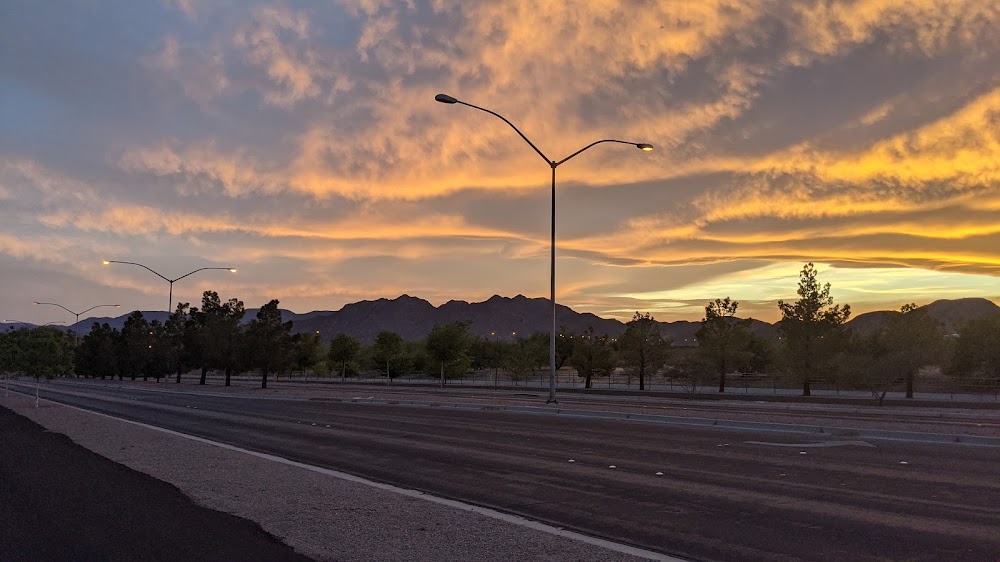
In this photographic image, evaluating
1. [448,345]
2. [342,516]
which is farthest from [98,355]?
[342,516]

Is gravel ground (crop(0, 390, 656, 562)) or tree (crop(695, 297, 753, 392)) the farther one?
tree (crop(695, 297, 753, 392))

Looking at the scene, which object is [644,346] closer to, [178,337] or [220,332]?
[220,332]

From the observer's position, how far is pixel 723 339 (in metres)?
58.3

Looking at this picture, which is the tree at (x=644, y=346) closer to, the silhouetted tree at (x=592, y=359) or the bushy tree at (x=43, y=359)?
the silhouetted tree at (x=592, y=359)

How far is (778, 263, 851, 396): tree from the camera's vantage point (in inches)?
2021

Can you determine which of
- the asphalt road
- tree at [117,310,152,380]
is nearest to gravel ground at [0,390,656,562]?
the asphalt road

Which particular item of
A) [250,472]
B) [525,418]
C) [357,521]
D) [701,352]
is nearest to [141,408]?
[525,418]

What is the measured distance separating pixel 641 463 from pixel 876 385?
129 feet

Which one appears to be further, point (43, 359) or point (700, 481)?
point (43, 359)

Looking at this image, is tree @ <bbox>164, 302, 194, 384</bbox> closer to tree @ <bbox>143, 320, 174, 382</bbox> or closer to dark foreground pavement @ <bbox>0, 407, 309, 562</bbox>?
tree @ <bbox>143, 320, 174, 382</bbox>

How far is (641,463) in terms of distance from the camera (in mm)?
14234

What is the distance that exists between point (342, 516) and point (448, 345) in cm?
6105

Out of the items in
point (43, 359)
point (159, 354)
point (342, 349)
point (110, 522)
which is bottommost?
point (110, 522)

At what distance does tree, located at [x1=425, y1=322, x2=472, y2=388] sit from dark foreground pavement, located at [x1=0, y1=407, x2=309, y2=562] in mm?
56065
